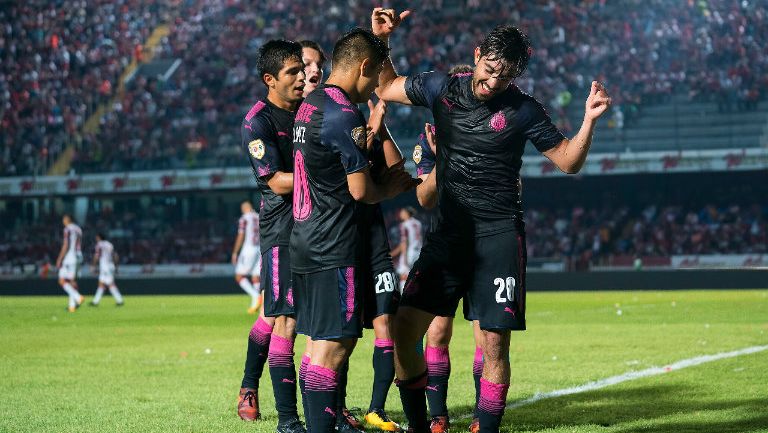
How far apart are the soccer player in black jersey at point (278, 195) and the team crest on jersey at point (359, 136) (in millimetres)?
1567

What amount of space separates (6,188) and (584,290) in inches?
882

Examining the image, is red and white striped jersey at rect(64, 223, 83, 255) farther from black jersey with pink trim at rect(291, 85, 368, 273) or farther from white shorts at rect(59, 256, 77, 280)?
black jersey with pink trim at rect(291, 85, 368, 273)

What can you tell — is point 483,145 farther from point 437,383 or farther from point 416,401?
point 437,383

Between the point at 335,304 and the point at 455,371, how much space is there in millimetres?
5532

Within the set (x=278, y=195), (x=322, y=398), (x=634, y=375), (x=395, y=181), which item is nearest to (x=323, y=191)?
(x=395, y=181)

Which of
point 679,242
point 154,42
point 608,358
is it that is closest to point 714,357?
point 608,358

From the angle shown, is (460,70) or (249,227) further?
(249,227)

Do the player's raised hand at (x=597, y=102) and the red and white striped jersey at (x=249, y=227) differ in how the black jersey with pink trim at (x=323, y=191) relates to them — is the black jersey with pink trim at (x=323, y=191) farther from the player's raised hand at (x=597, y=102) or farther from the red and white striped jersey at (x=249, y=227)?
the red and white striped jersey at (x=249, y=227)

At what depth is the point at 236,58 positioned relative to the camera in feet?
141

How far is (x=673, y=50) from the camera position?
38688 mm

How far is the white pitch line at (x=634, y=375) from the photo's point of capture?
8.98m

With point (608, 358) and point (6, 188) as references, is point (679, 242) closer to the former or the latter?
point (6, 188)

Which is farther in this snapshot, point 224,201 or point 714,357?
point 224,201

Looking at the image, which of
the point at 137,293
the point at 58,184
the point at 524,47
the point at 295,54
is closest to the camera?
the point at 524,47
